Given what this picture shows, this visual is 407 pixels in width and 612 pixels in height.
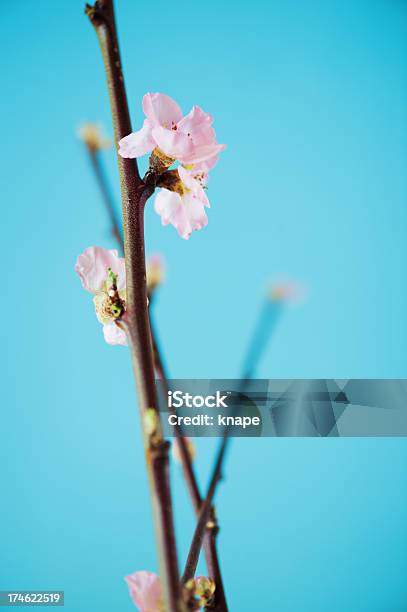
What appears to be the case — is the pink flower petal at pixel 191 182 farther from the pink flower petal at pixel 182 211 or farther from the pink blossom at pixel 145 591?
the pink blossom at pixel 145 591

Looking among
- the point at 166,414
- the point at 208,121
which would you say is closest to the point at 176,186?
the point at 208,121

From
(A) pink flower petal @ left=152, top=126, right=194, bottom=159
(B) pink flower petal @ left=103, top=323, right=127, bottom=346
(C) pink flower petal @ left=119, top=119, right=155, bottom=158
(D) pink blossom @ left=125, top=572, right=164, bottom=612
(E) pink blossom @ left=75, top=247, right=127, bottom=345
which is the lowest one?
(D) pink blossom @ left=125, top=572, right=164, bottom=612

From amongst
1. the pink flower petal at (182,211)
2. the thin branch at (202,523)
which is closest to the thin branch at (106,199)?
the pink flower petal at (182,211)

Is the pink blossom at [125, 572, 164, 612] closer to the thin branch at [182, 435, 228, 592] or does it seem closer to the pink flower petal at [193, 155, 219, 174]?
the thin branch at [182, 435, 228, 592]

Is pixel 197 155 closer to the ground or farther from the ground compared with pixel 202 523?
farther from the ground

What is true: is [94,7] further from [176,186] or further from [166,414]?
[166,414]

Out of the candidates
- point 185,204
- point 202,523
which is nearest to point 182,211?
point 185,204

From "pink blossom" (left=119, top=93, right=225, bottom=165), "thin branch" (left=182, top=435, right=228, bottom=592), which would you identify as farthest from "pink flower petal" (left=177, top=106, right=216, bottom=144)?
"thin branch" (left=182, top=435, right=228, bottom=592)

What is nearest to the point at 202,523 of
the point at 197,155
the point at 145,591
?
the point at 145,591

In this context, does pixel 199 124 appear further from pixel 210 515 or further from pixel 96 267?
pixel 210 515
